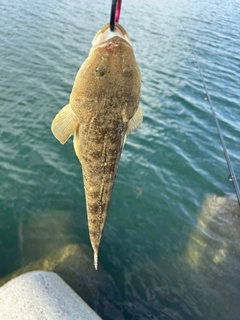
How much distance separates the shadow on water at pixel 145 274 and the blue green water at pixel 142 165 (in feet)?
0.07

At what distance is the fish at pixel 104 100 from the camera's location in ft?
7.44

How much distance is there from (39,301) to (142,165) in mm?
4930

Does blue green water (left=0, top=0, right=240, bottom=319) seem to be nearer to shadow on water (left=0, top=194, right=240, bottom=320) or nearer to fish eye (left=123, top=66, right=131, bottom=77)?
shadow on water (left=0, top=194, right=240, bottom=320)

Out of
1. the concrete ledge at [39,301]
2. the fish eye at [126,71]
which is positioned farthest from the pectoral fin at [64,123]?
the concrete ledge at [39,301]

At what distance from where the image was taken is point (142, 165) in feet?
27.6

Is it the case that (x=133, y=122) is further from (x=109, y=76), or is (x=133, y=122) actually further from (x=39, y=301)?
(x=39, y=301)

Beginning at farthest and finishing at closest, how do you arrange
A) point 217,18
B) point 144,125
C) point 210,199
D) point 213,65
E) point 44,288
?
1. point 217,18
2. point 213,65
3. point 144,125
4. point 210,199
5. point 44,288

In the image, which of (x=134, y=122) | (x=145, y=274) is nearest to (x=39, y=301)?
(x=145, y=274)

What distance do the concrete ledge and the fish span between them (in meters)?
2.34

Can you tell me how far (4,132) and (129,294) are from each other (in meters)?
5.26

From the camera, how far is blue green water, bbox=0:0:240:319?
601cm

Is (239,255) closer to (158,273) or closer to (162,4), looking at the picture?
(158,273)

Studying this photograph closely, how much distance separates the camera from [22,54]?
13000 mm

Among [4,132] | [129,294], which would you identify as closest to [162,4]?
[4,132]
